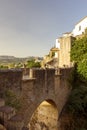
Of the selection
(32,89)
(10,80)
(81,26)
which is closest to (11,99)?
(10,80)

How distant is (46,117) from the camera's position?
15.3 meters

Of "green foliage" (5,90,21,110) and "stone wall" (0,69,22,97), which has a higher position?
"stone wall" (0,69,22,97)

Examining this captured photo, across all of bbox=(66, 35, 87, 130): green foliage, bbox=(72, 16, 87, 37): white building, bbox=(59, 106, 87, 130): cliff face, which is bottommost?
bbox=(59, 106, 87, 130): cliff face

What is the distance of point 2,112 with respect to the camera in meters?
6.34

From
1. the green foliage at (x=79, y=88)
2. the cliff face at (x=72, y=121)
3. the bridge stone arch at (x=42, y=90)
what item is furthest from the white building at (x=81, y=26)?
the cliff face at (x=72, y=121)

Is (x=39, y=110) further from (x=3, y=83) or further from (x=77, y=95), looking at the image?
(x=3, y=83)

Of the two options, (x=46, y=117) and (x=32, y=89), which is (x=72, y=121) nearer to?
(x=46, y=117)

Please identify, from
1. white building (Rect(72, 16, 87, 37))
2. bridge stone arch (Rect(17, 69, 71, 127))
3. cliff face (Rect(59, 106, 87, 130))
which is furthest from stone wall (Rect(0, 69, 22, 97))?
white building (Rect(72, 16, 87, 37))

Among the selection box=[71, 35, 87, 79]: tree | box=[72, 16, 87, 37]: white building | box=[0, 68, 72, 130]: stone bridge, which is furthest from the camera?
box=[72, 16, 87, 37]: white building

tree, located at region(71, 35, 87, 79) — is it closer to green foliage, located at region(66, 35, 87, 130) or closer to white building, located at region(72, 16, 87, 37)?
green foliage, located at region(66, 35, 87, 130)

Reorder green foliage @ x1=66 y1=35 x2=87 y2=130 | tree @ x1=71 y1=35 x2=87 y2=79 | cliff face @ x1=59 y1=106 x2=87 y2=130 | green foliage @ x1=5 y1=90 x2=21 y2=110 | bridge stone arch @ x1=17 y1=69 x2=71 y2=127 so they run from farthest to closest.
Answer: tree @ x1=71 y1=35 x2=87 y2=79
green foliage @ x1=66 y1=35 x2=87 y2=130
cliff face @ x1=59 y1=106 x2=87 y2=130
bridge stone arch @ x1=17 y1=69 x2=71 y2=127
green foliage @ x1=5 y1=90 x2=21 y2=110

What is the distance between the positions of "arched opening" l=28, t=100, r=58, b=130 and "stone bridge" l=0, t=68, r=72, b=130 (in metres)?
0.11

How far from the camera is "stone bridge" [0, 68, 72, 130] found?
745cm

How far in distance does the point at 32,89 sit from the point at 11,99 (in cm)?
220
